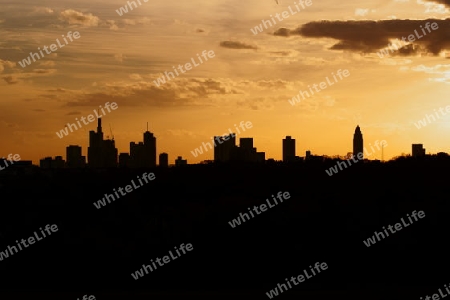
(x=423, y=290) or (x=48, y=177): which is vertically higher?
(x=48, y=177)

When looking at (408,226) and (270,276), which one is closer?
(270,276)

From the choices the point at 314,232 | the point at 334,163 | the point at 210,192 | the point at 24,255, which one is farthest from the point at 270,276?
the point at 334,163

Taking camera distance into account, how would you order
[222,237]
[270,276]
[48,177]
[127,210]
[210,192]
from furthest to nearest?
[48,177]
[210,192]
[127,210]
[222,237]
[270,276]

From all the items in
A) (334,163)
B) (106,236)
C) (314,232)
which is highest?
(106,236)

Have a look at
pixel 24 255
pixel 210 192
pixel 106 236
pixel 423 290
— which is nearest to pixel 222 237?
pixel 106 236

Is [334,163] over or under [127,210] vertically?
under

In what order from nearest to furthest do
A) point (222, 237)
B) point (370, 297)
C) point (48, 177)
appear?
point (370, 297)
point (222, 237)
point (48, 177)

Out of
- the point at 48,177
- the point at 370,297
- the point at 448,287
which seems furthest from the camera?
the point at 48,177

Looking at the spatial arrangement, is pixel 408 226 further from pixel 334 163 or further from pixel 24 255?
pixel 334 163

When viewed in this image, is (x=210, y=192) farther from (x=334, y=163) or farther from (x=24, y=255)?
(x=24, y=255)
